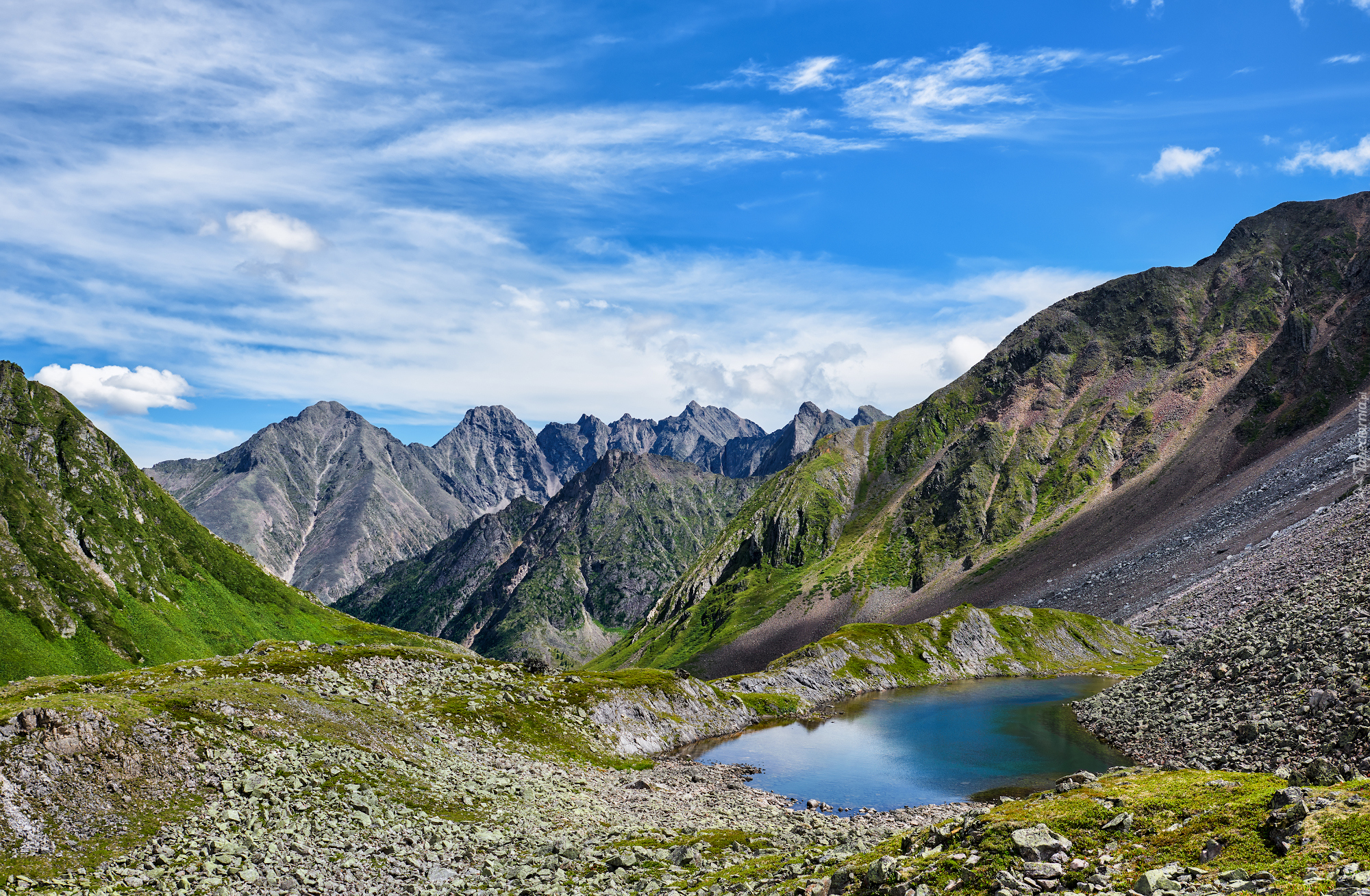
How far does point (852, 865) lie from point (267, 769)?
124 ft

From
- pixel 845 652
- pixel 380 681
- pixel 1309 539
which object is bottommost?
pixel 845 652

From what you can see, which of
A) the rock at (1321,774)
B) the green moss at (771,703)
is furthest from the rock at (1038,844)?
the green moss at (771,703)

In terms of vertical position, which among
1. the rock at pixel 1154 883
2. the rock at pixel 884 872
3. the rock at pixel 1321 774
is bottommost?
the rock at pixel 884 872

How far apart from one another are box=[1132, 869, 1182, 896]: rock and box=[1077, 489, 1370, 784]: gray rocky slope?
10.5m

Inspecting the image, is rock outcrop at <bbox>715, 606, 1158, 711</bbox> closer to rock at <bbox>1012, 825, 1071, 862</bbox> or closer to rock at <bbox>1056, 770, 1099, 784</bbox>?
rock at <bbox>1056, 770, 1099, 784</bbox>

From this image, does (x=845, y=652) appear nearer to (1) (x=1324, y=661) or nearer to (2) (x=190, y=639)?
(1) (x=1324, y=661)

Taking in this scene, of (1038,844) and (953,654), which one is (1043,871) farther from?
(953,654)

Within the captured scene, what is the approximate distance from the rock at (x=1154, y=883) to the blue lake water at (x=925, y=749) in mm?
54001

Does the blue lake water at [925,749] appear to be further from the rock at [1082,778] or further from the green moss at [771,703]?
the rock at [1082,778]

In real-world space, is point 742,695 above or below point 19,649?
below

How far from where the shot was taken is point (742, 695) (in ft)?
423

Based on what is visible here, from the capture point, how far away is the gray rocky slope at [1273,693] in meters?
48.3

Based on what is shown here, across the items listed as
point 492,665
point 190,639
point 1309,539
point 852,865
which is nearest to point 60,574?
point 190,639

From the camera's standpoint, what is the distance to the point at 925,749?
316 feet
